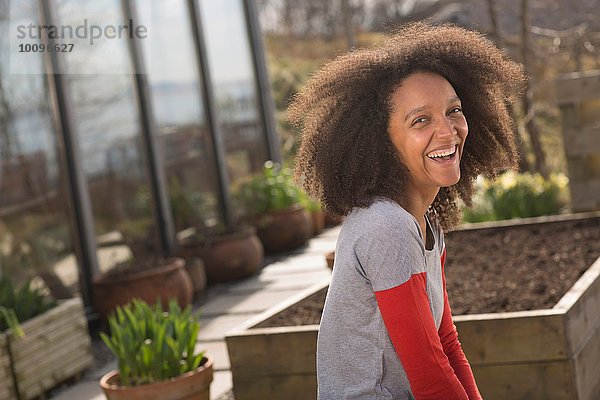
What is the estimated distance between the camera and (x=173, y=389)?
3432mm

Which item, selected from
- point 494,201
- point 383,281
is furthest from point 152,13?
point 383,281

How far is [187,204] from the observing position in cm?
755

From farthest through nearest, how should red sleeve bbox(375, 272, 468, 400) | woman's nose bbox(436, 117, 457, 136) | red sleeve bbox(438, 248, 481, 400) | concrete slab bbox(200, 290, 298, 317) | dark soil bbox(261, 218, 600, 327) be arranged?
concrete slab bbox(200, 290, 298, 317) < dark soil bbox(261, 218, 600, 327) < red sleeve bbox(438, 248, 481, 400) < woman's nose bbox(436, 117, 457, 136) < red sleeve bbox(375, 272, 468, 400)

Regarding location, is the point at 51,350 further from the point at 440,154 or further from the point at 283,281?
the point at 440,154

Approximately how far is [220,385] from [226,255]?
8.85 ft

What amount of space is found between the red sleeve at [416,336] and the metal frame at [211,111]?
20.2 ft

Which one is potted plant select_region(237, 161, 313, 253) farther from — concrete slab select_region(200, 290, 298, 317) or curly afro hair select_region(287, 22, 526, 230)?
curly afro hair select_region(287, 22, 526, 230)

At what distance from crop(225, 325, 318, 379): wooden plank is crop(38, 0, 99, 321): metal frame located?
9.65 ft

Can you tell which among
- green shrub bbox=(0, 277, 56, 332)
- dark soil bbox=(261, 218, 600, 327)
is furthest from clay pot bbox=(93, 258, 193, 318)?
dark soil bbox=(261, 218, 600, 327)

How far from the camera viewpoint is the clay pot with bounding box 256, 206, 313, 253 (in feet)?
26.3

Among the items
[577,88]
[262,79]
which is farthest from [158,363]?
[262,79]

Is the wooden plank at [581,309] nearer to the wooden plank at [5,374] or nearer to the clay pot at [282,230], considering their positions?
the wooden plank at [5,374]

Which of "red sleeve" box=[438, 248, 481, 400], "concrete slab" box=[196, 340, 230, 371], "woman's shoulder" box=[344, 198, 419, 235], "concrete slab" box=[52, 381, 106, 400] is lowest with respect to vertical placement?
"concrete slab" box=[52, 381, 106, 400]

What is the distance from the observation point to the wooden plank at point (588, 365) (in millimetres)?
3186
